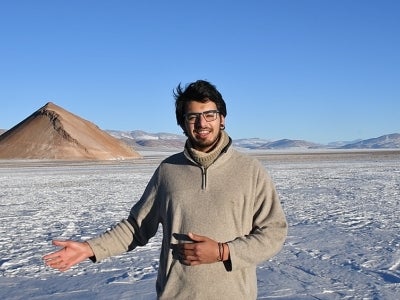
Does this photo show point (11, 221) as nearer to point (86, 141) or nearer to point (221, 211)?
point (221, 211)

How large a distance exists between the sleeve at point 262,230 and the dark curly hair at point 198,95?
1.00ft

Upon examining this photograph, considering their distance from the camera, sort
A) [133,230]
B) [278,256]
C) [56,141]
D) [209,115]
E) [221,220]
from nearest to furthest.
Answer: [221,220]
[209,115]
[133,230]
[278,256]
[56,141]

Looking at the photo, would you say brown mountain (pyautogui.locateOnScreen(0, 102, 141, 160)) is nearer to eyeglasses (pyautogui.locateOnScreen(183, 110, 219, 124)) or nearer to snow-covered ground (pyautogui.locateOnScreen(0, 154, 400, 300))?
snow-covered ground (pyautogui.locateOnScreen(0, 154, 400, 300))

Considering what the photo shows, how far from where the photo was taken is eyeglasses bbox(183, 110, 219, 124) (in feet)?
6.61

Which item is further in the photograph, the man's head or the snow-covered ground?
the snow-covered ground

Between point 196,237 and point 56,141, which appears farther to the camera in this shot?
point 56,141

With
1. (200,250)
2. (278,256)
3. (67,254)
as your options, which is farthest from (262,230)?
(278,256)

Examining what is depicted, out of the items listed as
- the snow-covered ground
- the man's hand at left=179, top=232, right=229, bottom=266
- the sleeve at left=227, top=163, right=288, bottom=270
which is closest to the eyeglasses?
the sleeve at left=227, top=163, right=288, bottom=270

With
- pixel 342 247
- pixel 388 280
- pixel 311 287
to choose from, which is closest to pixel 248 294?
pixel 311 287

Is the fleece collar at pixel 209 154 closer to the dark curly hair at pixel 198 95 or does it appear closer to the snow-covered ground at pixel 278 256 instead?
the dark curly hair at pixel 198 95

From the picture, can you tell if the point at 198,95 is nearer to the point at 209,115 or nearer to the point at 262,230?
the point at 209,115

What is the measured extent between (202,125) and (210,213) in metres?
0.33

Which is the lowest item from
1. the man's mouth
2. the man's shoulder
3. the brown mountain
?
the man's shoulder

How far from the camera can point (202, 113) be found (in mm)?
2014
